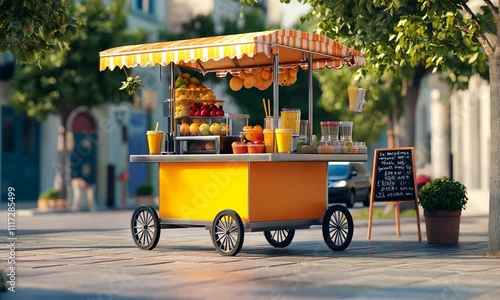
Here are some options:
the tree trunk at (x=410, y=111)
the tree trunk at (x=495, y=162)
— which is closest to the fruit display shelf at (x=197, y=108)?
the tree trunk at (x=495, y=162)

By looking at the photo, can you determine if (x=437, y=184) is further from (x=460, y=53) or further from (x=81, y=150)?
(x=81, y=150)

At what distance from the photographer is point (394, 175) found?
1898cm

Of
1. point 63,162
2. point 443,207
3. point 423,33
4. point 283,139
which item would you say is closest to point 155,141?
point 283,139

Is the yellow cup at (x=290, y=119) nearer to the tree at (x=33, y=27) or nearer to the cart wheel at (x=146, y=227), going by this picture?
the cart wheel at (x=146, y=227)

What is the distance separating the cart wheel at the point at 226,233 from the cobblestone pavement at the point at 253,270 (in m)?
0.14

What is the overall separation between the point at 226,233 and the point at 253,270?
2124 mm

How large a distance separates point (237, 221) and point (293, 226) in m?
1.31

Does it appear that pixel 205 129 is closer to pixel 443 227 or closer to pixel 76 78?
pixel 443 227

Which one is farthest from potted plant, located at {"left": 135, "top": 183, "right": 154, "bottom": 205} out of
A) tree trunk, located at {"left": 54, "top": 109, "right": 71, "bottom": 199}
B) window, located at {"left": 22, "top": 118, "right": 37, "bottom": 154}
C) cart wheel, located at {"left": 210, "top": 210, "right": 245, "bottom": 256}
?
cart wheel, located at {"left": 210, "top": 210, "right": 245, "bottom": 256}

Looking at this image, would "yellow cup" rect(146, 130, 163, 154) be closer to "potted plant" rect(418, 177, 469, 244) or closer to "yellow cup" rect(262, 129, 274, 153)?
"yellow cup" rect(262, 129, 274, 153)

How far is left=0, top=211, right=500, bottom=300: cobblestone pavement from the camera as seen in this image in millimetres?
10523

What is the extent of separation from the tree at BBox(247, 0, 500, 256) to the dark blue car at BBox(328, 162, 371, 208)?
47.3ft

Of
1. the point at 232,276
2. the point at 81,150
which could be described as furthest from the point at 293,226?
the point at 81,150

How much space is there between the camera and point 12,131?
4366 cm
